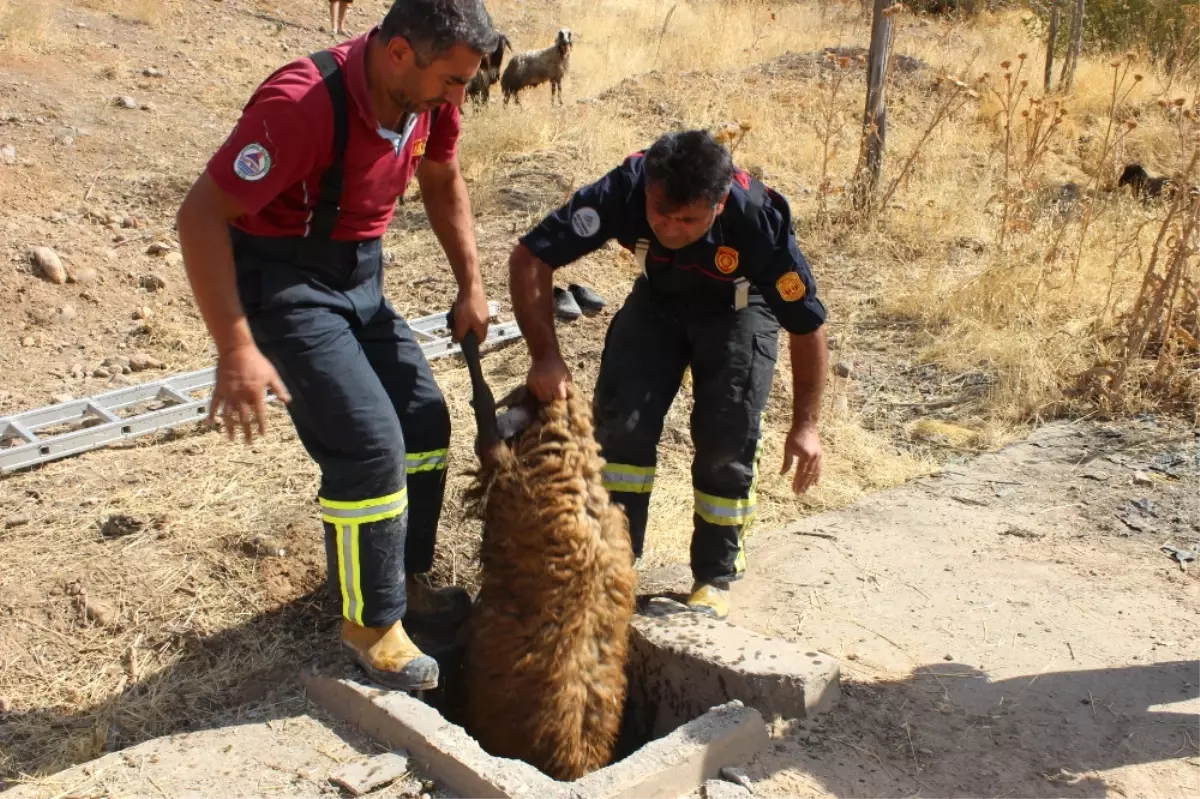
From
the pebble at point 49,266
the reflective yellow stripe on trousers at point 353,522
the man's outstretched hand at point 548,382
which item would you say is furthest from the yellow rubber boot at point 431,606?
the pebble at point 49,266

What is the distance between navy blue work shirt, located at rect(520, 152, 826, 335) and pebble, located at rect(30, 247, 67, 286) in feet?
16.6

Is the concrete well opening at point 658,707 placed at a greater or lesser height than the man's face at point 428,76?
lesser

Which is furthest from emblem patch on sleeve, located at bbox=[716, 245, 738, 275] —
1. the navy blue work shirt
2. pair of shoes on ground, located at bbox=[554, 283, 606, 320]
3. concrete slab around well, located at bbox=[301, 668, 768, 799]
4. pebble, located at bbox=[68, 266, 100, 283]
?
pebble, located at bbox=[68, 266, 100, 283]

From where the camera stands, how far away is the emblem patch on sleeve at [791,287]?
3750 millimetres

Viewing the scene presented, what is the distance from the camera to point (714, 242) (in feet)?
12.4

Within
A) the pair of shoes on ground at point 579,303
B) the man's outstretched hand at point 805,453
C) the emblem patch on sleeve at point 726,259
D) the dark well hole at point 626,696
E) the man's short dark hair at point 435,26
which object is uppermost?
the man's short dark hair at point 435,26

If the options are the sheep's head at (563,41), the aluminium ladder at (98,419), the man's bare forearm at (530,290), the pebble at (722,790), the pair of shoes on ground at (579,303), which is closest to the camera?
the pebble at (722,790)

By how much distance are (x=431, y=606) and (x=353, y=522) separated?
788 millimetres

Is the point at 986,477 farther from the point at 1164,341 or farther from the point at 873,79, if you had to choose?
the point at 873,79

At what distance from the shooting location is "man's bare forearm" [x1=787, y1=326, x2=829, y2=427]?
3.86m

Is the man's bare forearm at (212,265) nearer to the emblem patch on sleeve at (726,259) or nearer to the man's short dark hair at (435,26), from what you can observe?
the man's short dark hair at (435,26)

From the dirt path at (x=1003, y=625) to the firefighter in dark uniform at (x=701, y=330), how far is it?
21.4 inches

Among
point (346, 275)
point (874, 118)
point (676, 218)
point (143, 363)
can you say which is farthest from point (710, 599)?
point (874, 118)

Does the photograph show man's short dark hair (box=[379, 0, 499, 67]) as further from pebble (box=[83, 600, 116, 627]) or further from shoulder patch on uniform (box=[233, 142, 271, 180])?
pebble (box=[83, 600, 116, 627])
